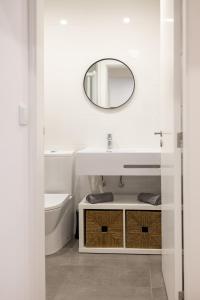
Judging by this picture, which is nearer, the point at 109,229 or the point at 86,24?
the point at 109,229

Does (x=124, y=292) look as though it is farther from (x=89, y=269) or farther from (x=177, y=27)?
(x=177, y=27)

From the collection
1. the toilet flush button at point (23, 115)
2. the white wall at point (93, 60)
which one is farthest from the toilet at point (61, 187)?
the toilet flush button at point (23, 115)

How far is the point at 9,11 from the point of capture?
152 cm

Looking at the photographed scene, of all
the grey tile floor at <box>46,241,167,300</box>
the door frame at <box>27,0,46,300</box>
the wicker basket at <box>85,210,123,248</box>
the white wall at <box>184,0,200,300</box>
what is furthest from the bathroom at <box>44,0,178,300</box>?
the white wall at <box>184,0,200,300</box>

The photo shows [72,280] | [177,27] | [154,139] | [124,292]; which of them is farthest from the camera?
[154,139]

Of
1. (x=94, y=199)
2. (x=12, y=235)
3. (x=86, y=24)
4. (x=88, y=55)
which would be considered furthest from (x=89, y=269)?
(x=86, y=24)

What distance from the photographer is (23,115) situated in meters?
1.69

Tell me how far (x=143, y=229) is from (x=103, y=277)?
2.20 ft

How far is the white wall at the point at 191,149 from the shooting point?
1.66 meters

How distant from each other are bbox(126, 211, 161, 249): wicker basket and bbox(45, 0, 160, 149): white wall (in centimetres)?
83

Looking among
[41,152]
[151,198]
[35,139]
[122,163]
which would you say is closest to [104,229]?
[151,198]

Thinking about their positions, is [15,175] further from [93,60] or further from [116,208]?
[93,60]

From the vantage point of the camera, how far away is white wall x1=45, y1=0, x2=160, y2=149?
357 centimetres

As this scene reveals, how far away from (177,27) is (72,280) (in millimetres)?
1848
